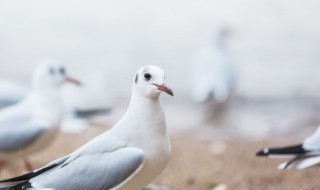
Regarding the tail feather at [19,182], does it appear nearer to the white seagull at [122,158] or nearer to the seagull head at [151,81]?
the white seagull at [122,158]

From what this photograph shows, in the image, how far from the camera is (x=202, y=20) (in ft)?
26.6

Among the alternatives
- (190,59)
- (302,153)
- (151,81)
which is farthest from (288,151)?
(190,59)

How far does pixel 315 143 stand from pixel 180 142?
1.89 meters

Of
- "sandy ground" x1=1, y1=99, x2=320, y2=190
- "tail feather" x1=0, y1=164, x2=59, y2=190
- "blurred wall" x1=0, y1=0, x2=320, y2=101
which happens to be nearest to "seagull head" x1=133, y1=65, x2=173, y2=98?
"tail feather" x1=0, y1=164, x2=59, y2=190

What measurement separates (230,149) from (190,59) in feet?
9.90

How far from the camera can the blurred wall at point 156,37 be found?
7.05 metres

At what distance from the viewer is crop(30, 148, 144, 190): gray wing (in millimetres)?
Result: 2324

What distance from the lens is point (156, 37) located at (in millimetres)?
7938

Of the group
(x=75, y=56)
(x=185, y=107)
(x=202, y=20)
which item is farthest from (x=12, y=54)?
(x=185, y=107)

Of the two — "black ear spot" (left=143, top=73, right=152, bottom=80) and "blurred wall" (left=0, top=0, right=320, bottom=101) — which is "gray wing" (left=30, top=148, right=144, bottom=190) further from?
"blurred wall" (left=0, top=0, right=320, bottom=101)

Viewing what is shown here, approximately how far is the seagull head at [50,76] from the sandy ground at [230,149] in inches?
17.7

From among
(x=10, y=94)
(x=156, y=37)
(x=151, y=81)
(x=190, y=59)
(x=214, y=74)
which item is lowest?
(x=151, y=81)

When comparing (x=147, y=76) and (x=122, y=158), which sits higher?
(x=147, y=76)

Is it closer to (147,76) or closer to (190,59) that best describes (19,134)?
(147,76)
